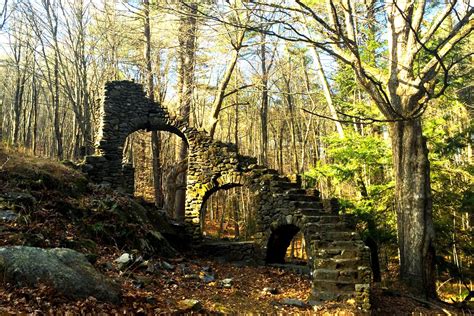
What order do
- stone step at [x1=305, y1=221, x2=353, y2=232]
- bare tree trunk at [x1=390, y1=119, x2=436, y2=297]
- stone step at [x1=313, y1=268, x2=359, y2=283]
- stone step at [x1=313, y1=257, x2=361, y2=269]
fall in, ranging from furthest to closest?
stone step at [x1=305, y1=221, x2=353, y2=232]
bare tree trunk at [x1=390, y1=119, x2=436, y2=297]
stone step at [x1=313, y1=257, x2=361, y2=269]
stone step at [x1=313, y1=268, x2=359, y2=283]

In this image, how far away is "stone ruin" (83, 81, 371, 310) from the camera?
409 inches

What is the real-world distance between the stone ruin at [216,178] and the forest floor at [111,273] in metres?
1.51

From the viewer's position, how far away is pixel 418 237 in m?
8.30

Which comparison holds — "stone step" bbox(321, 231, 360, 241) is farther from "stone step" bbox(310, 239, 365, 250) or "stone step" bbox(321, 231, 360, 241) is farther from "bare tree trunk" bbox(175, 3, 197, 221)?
"bare tree trunk" bbox(175, 3, 197, 221)

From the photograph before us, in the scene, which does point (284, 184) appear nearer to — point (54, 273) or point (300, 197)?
point (300, 197)

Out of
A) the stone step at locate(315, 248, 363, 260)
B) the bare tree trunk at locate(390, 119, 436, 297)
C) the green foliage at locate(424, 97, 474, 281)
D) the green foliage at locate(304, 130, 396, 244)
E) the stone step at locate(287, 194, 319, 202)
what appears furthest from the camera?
the stone step at locate(287, 194, 319, 202)

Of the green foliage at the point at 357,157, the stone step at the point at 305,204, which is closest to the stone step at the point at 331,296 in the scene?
the stone step at the point at 305,204

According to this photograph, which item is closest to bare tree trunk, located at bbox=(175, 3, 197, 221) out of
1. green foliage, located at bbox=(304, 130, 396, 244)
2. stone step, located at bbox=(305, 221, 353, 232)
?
green foliage, located at bbox=(304, 130, 396, 244)

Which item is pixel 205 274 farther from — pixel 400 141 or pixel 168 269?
pixel 400 141

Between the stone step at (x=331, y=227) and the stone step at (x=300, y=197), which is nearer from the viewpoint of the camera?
the stone step at (x=331, y=227)

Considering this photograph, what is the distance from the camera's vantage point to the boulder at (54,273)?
4.48 metres

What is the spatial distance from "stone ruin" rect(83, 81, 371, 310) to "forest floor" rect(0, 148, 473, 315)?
151 centimetres

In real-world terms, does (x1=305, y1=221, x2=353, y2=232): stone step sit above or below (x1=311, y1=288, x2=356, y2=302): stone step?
above

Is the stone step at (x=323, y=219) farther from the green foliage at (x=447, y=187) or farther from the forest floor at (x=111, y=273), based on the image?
the green foliage at (x=447, y=187)
